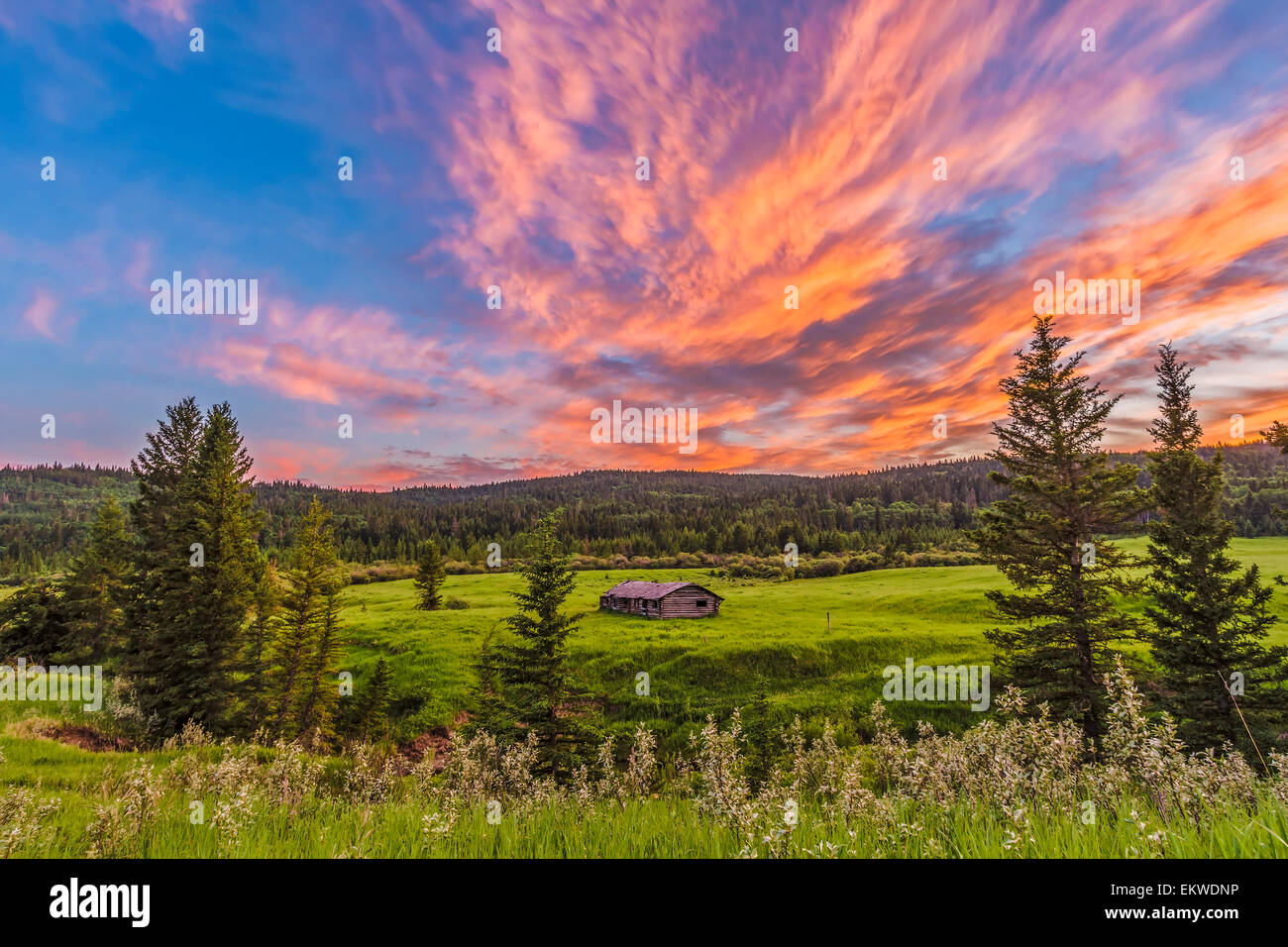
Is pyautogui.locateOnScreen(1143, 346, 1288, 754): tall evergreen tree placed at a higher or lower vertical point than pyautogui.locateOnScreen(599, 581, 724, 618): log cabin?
higher

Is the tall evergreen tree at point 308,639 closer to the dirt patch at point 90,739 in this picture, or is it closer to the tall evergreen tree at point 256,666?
the tall evergreen tree at point 256,666

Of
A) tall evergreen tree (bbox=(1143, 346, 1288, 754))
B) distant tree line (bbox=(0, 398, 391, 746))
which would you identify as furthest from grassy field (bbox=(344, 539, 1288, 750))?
tall evergreen tree (bbox=(1143, 346, 1288, 754))

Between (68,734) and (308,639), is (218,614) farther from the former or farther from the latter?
(68,734)

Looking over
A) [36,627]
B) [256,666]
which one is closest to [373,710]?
[256,666]

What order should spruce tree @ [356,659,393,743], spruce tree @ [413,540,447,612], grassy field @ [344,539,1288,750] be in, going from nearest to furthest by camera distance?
spruce tree @ [356,659,393,743] → grassy field @ [344,539,1288,750] → spruce tree @ [413,540,447,612]

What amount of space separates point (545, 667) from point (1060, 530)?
24043 millimetres

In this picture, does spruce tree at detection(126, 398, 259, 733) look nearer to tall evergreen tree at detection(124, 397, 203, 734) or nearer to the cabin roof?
tall evergreen tree at detection(124, 397, 203, 734)

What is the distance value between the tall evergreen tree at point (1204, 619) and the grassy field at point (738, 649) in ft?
38.3

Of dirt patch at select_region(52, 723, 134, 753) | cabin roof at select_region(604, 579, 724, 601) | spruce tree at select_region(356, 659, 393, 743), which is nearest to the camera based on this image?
dirt patch at select_region(52, 723, 134, 753)

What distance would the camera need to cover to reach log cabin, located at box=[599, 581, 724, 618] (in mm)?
67750

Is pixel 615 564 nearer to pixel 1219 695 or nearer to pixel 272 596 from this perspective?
pixel 272 596
